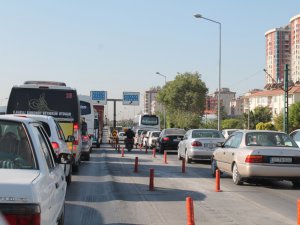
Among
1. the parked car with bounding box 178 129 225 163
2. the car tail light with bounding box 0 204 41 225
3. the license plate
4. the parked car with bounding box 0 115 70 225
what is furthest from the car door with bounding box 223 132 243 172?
the car tail light with bounding box 0 204 41 225

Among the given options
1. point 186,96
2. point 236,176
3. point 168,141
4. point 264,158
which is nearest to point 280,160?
point 264,158

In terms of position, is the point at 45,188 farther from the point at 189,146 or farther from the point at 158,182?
the point at 189,146

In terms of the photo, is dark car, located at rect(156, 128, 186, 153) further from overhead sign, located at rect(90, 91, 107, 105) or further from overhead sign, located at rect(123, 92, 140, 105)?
overhead sign, located at rect(123, 92, 140, 105)

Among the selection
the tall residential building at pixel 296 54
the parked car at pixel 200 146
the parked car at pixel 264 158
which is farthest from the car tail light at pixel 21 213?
the tall residential building at pixel 296 54

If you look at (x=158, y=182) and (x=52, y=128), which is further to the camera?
(x=158, y=182)

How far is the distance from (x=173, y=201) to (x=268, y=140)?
14.2 feet

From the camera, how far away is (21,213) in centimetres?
373

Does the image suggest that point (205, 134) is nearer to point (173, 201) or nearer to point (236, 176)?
point (236, 176)

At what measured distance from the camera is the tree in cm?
8762

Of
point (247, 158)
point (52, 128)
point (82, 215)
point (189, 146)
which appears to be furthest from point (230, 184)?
point (189, 146)

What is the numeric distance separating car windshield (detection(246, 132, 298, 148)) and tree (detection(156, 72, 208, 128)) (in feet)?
235

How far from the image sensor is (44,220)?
159 inches

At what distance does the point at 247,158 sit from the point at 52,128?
4718 millimetres

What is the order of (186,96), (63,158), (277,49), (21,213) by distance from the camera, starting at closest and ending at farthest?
(21,213), (63,158), (186,96), (277,49)
